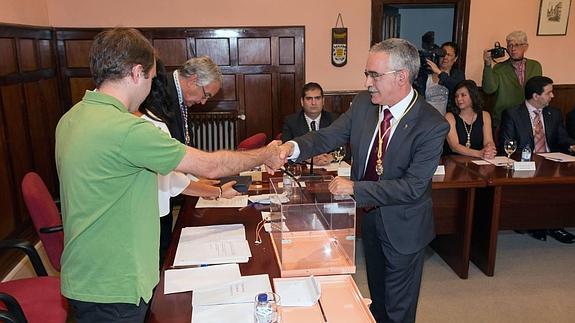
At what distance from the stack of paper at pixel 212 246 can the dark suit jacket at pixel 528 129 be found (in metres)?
2.75

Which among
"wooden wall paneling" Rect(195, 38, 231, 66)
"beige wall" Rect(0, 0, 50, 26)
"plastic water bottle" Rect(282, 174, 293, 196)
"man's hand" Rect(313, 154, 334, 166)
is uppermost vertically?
"beige wall" Rect(0, 0, 50, 26)

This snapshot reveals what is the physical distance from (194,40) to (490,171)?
10.5ft

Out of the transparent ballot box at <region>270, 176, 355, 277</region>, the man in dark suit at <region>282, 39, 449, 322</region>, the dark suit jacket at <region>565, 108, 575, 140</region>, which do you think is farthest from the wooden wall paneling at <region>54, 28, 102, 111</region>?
the dark suit jacket at <region>565, 108, 575, 140</region>

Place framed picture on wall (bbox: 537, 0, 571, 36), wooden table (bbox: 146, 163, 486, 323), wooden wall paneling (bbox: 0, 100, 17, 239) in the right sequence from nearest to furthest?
wooden table (bbox: 146, 163, 486, 323) < wooden wall paneling (bbox: 0, 100, 17, 239) < framed picture on wall (bbox: 537, 0, 571, 36)

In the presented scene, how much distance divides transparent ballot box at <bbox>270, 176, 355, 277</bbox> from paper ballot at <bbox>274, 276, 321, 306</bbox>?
8cm

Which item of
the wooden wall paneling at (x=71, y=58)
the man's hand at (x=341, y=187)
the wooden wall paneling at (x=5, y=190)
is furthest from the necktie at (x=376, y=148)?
the wooden wall paneling at (x=71, y=58)

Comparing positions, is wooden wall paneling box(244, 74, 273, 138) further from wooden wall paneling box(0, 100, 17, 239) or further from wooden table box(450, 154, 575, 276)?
wooden wall paneling box(0, 100, 17, 239)

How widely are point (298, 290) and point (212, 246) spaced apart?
19.4 inches

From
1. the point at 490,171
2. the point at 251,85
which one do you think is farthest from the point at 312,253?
the point at 251,85

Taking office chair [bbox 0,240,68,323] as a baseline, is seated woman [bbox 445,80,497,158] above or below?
above

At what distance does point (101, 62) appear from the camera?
1277 mm

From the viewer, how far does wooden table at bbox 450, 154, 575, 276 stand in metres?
3.12

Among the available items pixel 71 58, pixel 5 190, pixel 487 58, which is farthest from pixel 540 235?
pixel 71 58

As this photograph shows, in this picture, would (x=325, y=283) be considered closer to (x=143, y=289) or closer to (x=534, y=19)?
(x=143, y=289)
